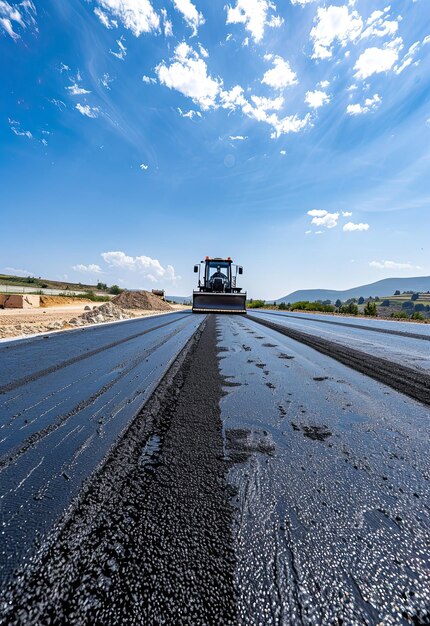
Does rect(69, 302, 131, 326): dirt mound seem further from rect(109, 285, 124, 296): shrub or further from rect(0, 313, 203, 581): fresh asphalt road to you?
rect(109, 285, 124, 296): shrub

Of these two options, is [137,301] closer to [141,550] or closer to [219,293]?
[219,293]

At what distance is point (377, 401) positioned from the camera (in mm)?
2025

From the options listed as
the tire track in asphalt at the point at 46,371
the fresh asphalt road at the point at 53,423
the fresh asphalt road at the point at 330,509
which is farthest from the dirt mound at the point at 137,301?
the fresh asphalt road at the point at 330,509

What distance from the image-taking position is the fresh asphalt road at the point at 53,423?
0.87 m

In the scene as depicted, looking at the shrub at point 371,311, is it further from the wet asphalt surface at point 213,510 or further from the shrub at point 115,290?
the shrub at point 115,290

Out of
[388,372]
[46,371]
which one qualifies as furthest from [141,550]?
[388,372]

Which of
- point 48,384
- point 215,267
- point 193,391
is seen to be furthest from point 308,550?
point 215,267

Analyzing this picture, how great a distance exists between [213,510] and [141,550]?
0.25 metres

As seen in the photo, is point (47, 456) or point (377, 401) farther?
point (377, 401)

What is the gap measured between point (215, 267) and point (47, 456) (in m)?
18.0

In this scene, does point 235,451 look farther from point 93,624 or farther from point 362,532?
point 93,624

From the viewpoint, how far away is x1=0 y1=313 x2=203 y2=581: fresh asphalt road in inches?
34.1

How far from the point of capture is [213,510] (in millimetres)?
876

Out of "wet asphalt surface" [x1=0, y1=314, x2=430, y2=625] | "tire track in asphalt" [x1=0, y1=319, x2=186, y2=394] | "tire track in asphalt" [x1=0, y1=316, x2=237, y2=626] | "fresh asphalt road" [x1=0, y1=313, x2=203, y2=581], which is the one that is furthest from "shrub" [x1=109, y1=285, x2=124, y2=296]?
"tire track in asphalt" [x1=0, y1=316, x2=237, y2=626]
